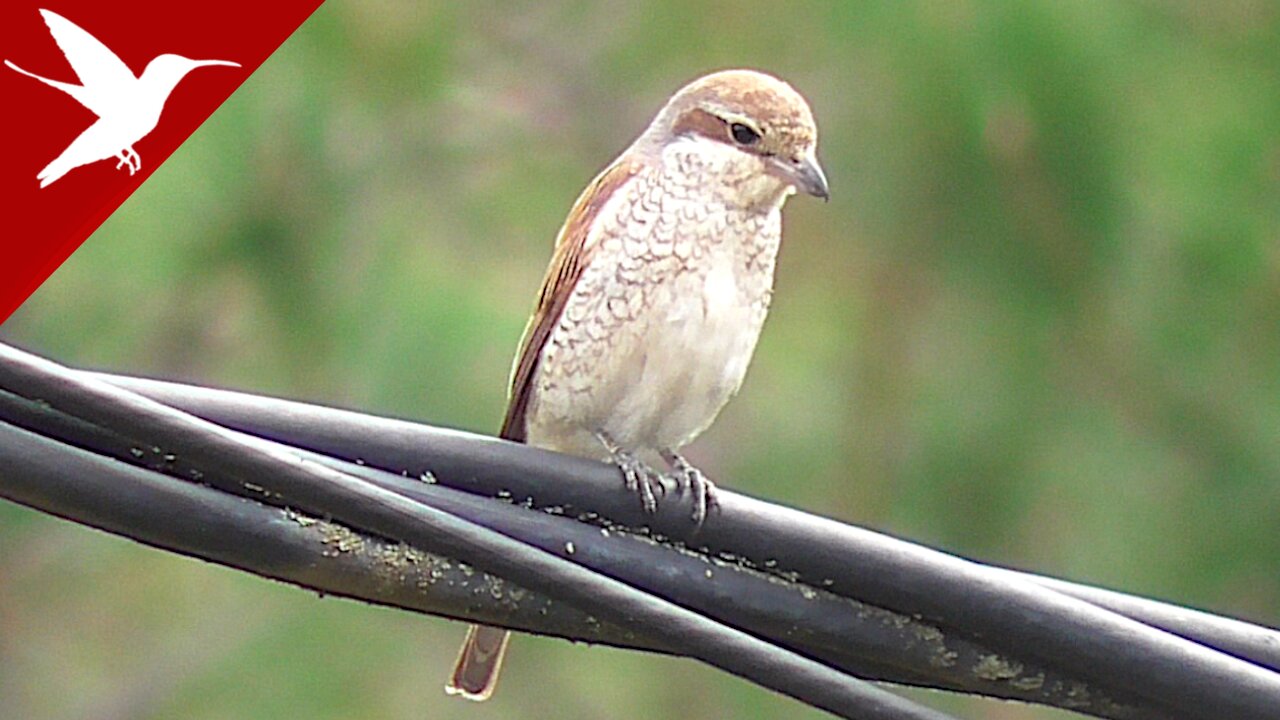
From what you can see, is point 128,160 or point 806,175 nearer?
point 128,160

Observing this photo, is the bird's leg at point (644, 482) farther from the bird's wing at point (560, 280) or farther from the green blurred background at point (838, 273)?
the green blurred background at point (838, 273)

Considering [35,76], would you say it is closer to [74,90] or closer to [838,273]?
[74,90]

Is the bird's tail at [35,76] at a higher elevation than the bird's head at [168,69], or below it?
below

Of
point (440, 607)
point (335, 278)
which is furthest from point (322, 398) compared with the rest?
point (440, 607)

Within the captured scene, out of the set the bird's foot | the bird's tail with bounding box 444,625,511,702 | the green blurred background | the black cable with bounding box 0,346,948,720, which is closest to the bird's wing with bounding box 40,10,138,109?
the bird's foot

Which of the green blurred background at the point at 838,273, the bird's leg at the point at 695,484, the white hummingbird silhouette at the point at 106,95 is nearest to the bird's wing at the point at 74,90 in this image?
the white hummingbird silhouette at the point at 106,95

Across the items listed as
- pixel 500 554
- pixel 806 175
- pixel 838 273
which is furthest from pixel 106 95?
pixel 838 273
